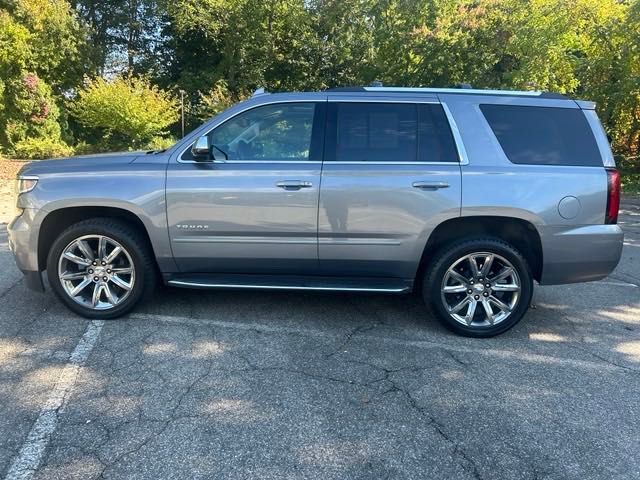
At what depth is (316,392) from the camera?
3.39 meters

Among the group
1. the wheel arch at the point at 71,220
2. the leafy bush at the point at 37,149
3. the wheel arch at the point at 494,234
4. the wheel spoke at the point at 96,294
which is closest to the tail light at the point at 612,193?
the wheel arch at the point at 494,234

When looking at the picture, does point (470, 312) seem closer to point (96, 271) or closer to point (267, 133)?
point (267, 133)

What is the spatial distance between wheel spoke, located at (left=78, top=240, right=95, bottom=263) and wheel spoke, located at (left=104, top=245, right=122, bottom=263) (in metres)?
0.13

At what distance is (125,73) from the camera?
2559 centimetres

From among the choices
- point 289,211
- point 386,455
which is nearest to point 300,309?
point 289,211

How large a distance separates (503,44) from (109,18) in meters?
19.0

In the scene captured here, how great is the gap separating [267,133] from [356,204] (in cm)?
95

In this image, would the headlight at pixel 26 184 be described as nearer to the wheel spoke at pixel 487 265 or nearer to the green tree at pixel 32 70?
the wheel spoke at pixel 487 265

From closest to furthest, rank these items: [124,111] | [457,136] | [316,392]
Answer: [316,392] < [457,136] < [124,111]

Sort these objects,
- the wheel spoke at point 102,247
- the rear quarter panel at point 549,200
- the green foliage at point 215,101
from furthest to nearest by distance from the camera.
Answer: the green foliage at point 215,101 → the wheel spoke at point 102,247 → the rear quarter panel at point 549,200

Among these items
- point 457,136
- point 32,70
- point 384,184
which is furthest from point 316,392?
point 32,70

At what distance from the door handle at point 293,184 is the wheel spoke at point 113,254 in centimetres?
142

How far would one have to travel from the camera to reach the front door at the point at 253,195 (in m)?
4.25

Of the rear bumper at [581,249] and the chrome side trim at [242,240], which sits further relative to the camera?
the chrome side trim at [242,240]
